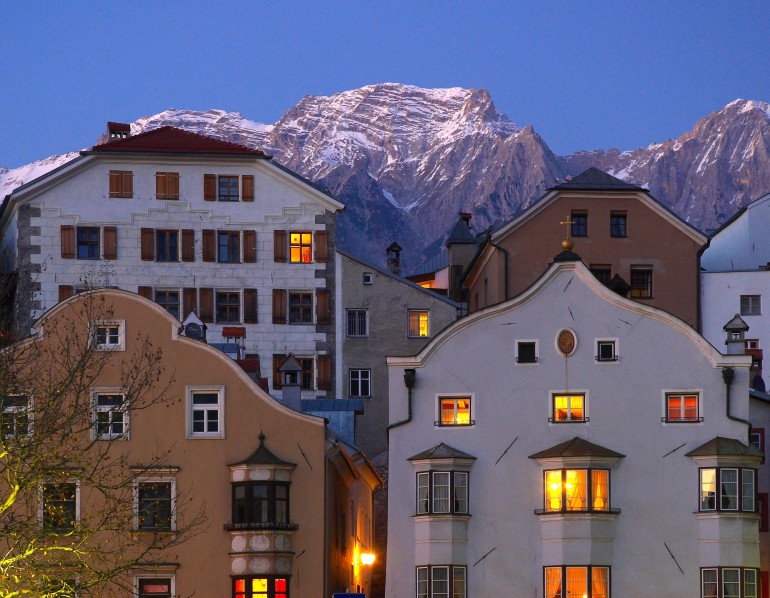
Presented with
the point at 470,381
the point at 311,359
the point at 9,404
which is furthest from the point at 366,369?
the point at 9,404

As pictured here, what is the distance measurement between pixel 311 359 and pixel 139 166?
13.5 meters

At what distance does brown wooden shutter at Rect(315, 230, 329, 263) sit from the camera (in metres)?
94.5

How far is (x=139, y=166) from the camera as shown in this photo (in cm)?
9338

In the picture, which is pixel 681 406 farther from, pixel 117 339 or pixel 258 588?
pixel 117 339

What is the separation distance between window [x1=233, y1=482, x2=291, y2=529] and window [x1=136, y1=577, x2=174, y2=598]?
3.17 metres

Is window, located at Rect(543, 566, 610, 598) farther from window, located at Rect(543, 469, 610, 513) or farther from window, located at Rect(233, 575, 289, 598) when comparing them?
window, located at Rect(233, 575, 289, 598)

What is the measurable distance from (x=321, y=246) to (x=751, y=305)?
75.0 feet

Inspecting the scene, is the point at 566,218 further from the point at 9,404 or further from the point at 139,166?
the point at 9,404

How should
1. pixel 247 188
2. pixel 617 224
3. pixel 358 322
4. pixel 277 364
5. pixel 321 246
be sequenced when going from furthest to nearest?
pixel 358 322 → pixel 321 246 → pixel 247 188 → pixel 277 364 → pixel 617 224

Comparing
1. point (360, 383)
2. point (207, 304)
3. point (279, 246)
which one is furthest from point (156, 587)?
point (279, 246)

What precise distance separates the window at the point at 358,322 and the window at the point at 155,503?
3191 centimetres

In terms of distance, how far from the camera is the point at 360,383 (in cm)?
9438

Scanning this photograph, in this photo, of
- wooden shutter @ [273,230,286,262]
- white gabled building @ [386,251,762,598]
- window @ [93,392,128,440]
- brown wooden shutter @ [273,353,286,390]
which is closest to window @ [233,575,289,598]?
white gabled building @ [386,251,762,598]

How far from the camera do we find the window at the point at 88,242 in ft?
304
